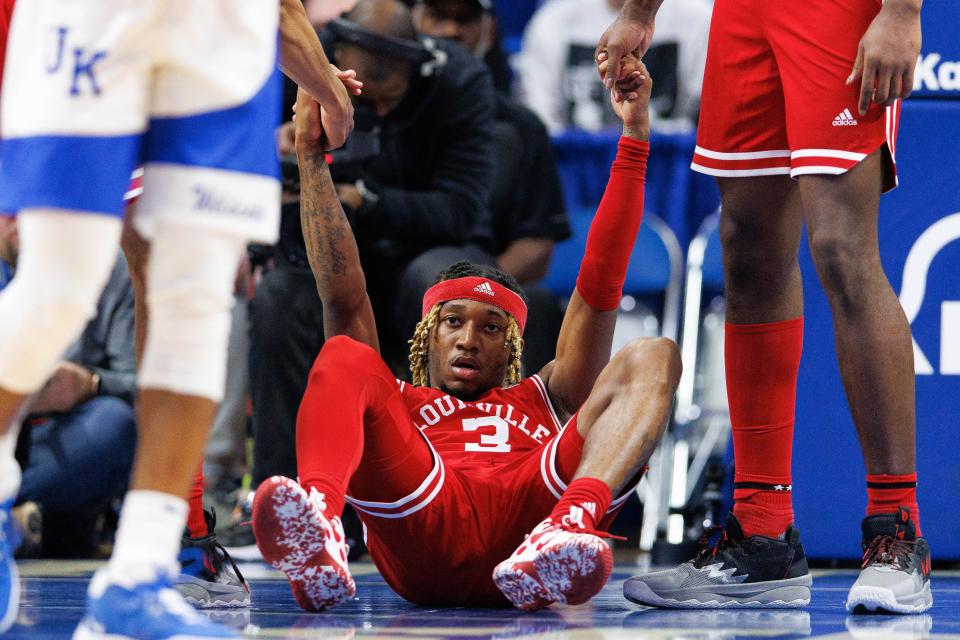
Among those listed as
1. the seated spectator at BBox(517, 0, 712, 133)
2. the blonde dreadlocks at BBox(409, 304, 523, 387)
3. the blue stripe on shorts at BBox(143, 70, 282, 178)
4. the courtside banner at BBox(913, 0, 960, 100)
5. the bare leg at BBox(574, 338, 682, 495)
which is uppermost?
the seated spectator at BBox(517, 0, 712, 133)

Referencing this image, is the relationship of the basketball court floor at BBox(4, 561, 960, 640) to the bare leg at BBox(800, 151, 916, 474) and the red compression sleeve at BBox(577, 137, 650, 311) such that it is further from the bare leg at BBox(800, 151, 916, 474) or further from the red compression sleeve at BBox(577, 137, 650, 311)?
the red compression sleeve at BBox(577, 137, 650, 311)

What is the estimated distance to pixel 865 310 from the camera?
7.95 ft

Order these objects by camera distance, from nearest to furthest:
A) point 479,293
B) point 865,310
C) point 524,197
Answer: point 865,310 < point 479,293 < point 524,197

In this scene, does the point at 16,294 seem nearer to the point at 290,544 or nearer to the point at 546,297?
the point at 290,544

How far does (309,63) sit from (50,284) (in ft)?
2.17

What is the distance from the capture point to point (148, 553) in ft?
5.42

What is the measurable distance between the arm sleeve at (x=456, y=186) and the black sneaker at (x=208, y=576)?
5.19 feet

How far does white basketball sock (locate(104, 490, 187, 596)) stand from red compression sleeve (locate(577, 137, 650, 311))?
4.24 feet

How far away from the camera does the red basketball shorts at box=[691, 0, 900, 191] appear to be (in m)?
2.43

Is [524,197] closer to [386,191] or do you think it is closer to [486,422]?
[386,191]

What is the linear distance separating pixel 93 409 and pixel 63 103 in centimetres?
247

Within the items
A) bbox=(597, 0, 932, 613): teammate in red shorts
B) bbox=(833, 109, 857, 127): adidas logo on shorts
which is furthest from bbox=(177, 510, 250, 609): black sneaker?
bbox=(833, 109, 857, 127): adidas logo on shorts

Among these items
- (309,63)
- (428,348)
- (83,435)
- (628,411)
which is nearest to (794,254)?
(628,411)

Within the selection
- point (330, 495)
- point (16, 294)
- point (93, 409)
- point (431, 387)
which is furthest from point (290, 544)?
point (93, 409)
